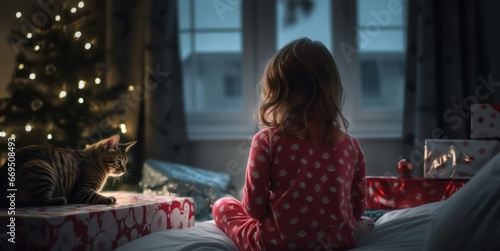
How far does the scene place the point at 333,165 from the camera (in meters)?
1.54

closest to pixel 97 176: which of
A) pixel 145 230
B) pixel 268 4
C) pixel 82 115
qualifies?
pixel 145 230

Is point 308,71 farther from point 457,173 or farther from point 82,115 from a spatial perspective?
point 82,115

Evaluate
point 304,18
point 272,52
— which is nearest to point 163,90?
point 272,52

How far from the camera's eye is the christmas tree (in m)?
2.67

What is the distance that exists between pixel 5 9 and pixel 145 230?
200 cm

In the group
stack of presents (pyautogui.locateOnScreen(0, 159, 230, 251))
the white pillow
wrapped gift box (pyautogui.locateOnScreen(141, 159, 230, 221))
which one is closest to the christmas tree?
wrapped gift box (pyautogui.locateOnScreen(141, 159, 230, 221))

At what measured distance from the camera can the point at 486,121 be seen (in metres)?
2.28

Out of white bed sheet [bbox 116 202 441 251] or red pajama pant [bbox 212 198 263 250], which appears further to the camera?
red pajama pant [bbox 212 198 263 250]

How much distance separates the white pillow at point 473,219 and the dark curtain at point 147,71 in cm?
199

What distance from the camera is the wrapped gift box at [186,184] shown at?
8.50 ft

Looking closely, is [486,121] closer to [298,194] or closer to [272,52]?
[298,194]

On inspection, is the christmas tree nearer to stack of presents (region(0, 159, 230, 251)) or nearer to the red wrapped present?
stack of presents (region(0, 159, 230, 251))

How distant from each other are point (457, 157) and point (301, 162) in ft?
3.39

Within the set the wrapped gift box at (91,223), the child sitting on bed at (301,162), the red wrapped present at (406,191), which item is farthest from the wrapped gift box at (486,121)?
the wrapped gift box at (91,223)
